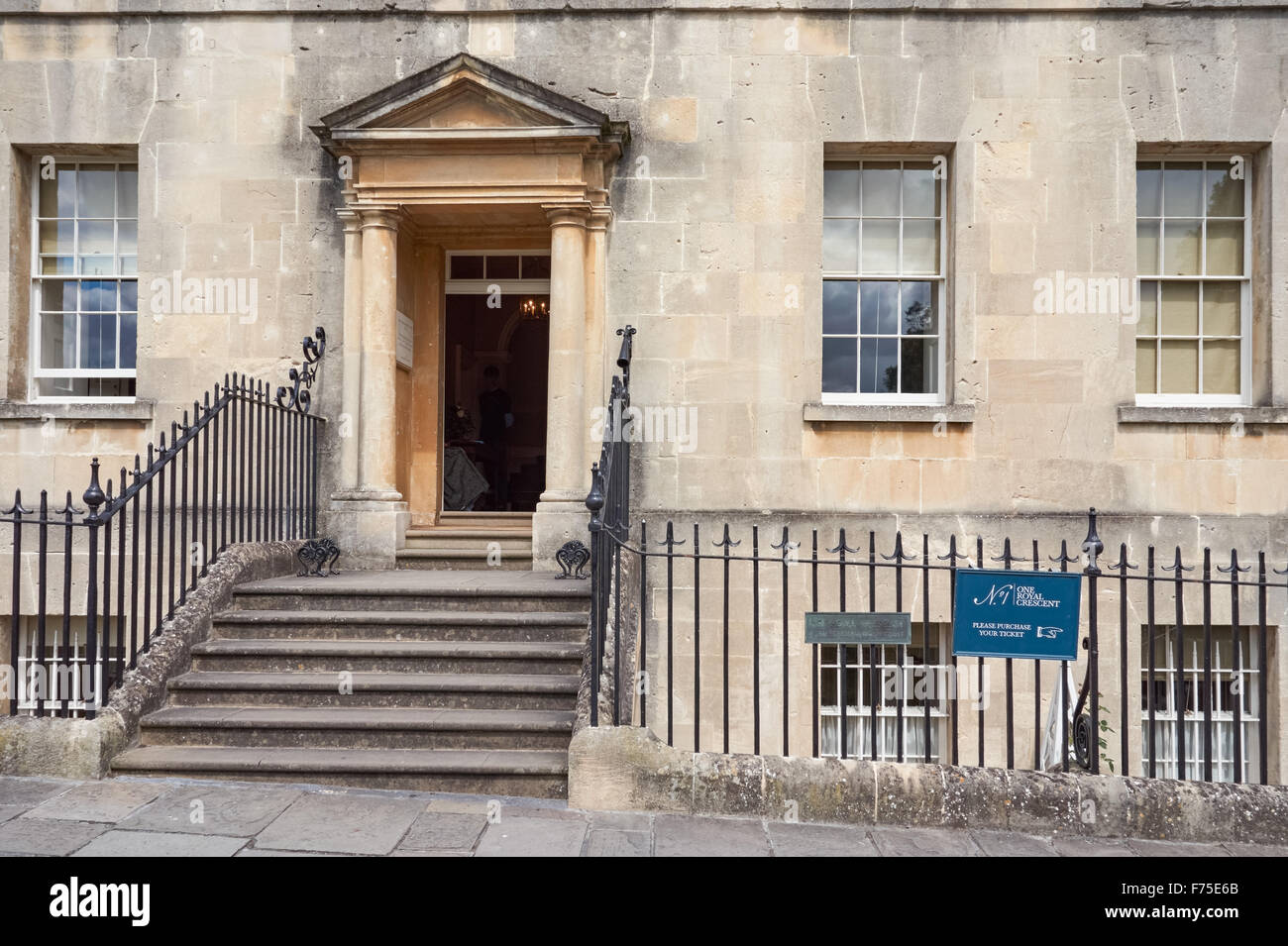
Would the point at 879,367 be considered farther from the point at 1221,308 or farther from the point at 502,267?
the point at 502,267

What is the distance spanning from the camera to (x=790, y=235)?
8344 millimetres

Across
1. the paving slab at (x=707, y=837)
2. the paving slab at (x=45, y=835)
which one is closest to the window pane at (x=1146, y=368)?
the paving slab at (x=707, y=837)

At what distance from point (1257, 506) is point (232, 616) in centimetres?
809

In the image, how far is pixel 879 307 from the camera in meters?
8.71

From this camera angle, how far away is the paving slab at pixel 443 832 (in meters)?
4.32

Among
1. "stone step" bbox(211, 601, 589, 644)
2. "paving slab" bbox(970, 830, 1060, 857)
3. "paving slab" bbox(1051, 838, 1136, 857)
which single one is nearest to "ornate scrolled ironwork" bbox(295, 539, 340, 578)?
"stone step" bbox(211, 601, 589, 644)

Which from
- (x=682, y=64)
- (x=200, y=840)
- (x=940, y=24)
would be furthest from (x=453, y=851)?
(x=940, y=24)

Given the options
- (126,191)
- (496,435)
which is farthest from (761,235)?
(126,191)

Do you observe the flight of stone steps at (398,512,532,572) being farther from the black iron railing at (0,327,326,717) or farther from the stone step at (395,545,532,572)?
the black iron railing at (0,327,326,717)

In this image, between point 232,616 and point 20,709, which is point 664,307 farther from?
point 20,709

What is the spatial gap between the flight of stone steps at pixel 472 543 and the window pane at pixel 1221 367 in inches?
244

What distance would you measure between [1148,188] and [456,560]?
694cm

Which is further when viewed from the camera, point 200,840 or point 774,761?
point 774,761

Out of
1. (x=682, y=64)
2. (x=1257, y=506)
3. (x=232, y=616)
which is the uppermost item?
(x=682, y=64)
